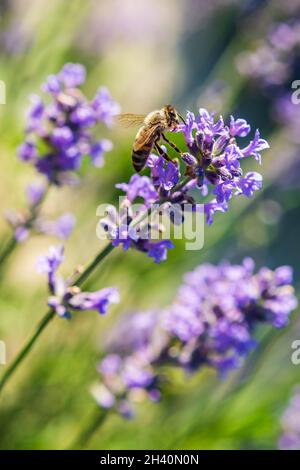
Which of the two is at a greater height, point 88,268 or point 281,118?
point 281,118

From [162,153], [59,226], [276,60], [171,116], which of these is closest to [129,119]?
[171,116]

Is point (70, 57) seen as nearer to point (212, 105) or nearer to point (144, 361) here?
point (212, 105)

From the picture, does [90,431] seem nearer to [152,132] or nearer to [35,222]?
[35,222]

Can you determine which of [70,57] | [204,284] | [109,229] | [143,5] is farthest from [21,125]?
[143,5]

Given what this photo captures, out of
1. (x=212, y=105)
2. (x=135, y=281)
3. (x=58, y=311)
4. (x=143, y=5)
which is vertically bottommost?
(x=58, y=311)

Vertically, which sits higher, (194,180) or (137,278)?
(137,278)

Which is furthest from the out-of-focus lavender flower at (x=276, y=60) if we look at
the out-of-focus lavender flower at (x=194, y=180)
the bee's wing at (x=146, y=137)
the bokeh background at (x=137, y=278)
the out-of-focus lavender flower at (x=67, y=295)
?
the out-of-focus lavender flower at (x=67, y=295)

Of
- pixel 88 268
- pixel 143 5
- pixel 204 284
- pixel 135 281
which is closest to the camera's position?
pixel 88 268

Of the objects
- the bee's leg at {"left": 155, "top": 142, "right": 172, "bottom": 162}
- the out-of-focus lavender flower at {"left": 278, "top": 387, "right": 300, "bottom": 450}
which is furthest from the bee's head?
the out-of-focus lavender flower at {"left": 278, "top": 387, "right": 300, "bottom": 450}

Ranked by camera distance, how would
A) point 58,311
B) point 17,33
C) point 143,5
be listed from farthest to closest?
point 143,5 < point 17,33 < point 58,311
